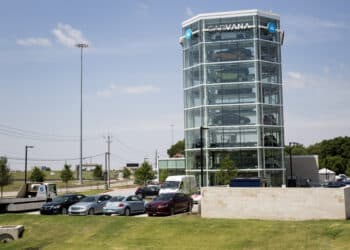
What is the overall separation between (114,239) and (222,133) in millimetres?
44466

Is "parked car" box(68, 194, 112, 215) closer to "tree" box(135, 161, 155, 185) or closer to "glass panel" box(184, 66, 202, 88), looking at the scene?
"glass panel" box(184, 66, 202, 88)

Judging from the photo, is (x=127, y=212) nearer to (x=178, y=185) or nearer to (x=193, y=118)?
(x=178, y=185)

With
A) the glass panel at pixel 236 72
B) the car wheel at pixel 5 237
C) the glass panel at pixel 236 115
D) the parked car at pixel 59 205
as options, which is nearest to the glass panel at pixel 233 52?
the glass panel at pixel 236 72

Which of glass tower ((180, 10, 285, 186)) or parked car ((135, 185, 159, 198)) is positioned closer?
parked car ((135, 185, 159, 198))

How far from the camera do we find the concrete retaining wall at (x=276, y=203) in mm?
26312

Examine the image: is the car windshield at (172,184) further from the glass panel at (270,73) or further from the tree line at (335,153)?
the tree line at (335,153)

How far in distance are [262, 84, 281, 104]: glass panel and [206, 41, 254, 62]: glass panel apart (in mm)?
5063

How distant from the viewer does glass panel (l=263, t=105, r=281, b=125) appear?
69637mm

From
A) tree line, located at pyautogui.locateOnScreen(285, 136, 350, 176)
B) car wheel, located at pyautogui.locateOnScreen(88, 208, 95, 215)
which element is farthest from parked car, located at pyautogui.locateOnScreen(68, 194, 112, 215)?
tree line, located at pyautogui.locateOnScreen(285, 136, 350, 176)

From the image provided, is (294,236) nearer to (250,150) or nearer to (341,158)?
(250,150)

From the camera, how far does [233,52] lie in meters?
69.1

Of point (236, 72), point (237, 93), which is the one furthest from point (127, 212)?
point (236, 72)

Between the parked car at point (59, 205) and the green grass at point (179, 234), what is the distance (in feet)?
13.2

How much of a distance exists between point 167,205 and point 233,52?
41682 millimetres
